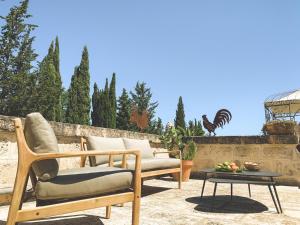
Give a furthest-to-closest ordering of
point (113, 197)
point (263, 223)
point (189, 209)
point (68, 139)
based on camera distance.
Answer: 1. point (68, 139)
2. point (189, 209)
3. point (263, 223)
4. point (113, 197)

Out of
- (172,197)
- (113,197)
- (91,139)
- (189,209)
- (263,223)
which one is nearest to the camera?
(113,197)

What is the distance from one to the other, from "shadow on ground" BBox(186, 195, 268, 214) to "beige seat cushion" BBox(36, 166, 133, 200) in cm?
154

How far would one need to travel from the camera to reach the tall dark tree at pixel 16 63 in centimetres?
1764

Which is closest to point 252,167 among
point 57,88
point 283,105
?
point 283,105

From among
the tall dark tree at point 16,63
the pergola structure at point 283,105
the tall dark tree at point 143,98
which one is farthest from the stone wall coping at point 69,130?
the tall dark tree at point 143,98

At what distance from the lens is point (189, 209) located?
3.28 meters

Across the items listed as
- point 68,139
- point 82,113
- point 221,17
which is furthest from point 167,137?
point 82,113

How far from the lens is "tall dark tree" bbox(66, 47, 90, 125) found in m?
21.9

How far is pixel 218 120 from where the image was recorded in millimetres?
9344

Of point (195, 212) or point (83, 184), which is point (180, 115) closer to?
point (195, 212)

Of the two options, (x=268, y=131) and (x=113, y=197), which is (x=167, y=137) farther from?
(x=113, y=197)

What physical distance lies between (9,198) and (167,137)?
16.1 ft

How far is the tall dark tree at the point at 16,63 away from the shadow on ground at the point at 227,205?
53.4ft

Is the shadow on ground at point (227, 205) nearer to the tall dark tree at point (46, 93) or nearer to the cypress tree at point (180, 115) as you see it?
the tall dark tree at point (46, 93)
